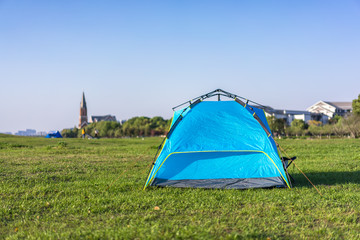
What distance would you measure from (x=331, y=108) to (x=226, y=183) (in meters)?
98.5

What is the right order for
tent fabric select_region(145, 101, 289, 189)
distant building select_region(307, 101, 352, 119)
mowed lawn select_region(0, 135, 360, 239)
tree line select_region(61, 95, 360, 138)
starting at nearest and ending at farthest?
mowed lawn select_region(0, 135, 360, 239) < tent fabric select_region(145, 101, 289, 189) < tree line select_region(61, 95, 360, 138) < distant building select_region(307, 101, 352, 119)

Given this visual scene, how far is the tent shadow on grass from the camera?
8.20 m

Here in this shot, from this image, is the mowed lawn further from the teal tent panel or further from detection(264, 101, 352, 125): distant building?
detection(264, 101, 352, 125): distant building

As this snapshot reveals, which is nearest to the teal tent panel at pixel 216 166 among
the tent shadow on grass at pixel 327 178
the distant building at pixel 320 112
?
the tent shadow on grass at pixel 327 178

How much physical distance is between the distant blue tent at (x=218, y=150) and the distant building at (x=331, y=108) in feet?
315

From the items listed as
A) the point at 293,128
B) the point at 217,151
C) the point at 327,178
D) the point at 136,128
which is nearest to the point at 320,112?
the point at 293,128

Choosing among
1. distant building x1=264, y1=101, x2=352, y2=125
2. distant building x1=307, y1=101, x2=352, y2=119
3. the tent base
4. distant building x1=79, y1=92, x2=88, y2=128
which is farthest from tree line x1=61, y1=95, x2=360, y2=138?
the tent base

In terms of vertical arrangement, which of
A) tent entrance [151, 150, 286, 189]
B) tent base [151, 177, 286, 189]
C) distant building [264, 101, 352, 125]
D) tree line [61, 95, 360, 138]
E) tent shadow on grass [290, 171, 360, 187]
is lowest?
tent shadow on grass [290, 171, 360, 187]

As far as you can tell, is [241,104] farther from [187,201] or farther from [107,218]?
[107,218]

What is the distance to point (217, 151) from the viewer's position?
8.02m

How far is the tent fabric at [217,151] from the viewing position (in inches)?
311

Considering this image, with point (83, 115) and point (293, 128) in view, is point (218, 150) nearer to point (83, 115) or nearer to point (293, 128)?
point (293, 128)

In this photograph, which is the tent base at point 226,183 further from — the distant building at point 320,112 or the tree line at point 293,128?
the distant building at point 320,112

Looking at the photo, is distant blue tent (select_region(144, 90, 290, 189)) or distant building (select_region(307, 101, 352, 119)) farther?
distant building (select_region(307, 101, 352, 119))
